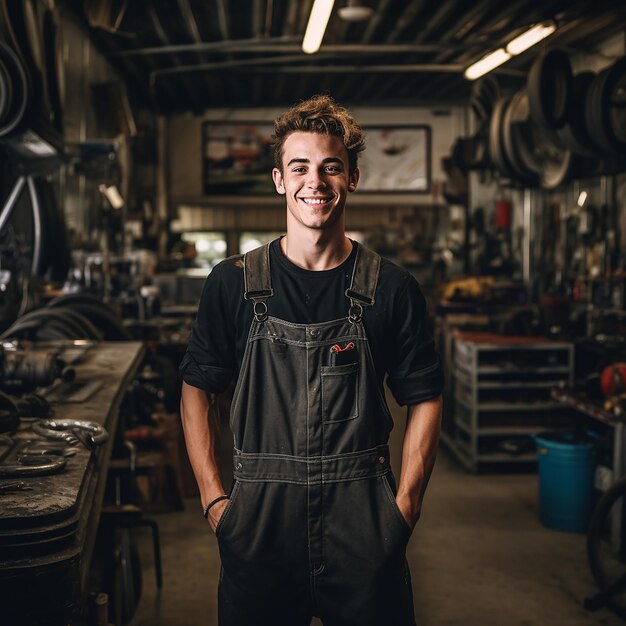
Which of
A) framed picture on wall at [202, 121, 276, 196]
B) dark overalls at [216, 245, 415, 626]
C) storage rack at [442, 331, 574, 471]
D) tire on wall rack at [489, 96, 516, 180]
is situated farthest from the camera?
framed picture on wall at [202, 121, 276, 196]

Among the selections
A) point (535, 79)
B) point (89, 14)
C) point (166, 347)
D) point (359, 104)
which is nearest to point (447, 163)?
point (359, 104)

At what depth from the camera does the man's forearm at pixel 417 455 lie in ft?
6.52

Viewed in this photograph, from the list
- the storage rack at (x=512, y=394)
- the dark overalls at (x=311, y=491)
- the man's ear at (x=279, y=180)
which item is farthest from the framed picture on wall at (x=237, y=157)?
the dark overalls at (x=311, y=491)

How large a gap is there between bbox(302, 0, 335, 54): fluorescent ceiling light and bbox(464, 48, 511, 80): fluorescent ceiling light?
5.16 ft

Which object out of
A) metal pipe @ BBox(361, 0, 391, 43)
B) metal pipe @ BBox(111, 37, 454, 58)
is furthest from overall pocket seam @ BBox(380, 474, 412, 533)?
metal pipe @ BBox(111, 37, 454, 58)

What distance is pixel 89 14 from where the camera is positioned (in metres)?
5.04

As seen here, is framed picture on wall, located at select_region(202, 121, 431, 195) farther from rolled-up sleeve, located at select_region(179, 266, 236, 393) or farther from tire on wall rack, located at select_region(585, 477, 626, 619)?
rolled-up sleeve, located at select_region(179, 266, 236, 393)

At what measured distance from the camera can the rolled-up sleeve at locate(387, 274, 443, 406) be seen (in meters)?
2.05

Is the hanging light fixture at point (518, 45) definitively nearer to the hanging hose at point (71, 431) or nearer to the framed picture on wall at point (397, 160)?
the framed picture on wall at point (397, 160)

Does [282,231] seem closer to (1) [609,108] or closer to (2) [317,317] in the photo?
(1) [609,108]

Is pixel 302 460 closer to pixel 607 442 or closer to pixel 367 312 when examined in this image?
pixel 367 312

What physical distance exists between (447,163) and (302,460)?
991 cm

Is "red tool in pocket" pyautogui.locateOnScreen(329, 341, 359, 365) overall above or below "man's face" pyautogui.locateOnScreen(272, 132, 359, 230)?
below

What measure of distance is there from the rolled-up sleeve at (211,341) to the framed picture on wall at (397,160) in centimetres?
998
